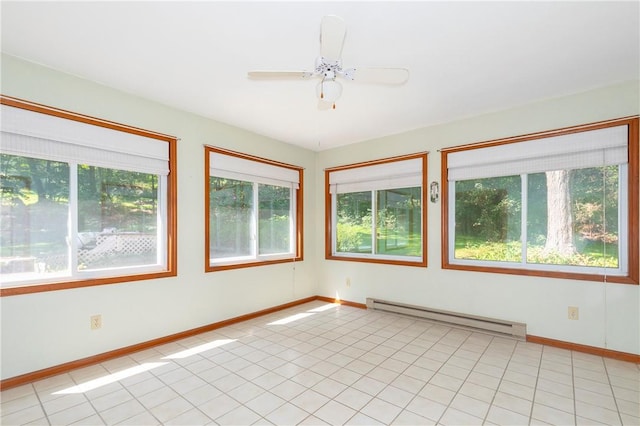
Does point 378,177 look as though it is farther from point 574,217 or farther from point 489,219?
point 574,217

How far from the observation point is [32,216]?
257 centimetres

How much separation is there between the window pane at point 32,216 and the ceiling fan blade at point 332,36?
8.32 feet

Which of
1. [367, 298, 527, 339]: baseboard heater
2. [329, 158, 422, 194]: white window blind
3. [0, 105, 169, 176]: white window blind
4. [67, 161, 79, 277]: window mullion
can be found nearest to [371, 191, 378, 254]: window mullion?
[329, 158, 422, 194]: white window blind

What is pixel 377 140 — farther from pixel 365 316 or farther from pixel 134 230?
pixel 134 230

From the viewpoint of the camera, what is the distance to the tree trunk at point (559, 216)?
3223 mm

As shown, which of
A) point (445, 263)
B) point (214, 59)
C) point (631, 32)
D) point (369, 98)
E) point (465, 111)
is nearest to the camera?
point (631, 32)

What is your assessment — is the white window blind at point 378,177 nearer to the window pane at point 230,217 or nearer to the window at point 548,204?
the window at point 548,204

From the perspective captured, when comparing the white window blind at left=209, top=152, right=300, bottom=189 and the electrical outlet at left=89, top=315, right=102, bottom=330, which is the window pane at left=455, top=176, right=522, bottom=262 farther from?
the electrical outlet at left=89, top=315, right=102, bottom=330

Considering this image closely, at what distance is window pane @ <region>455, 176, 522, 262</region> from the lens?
3.53 m

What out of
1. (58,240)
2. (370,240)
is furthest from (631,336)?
(58,240)

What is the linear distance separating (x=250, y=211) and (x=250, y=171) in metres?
0.56

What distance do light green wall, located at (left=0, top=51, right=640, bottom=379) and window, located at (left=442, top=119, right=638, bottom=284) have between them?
148 millimetres

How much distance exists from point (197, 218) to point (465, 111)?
3337 millimetres

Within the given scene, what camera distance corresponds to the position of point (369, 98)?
3129 millimetres
